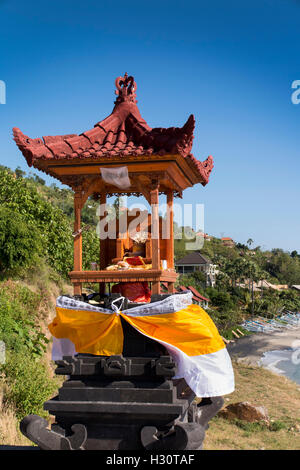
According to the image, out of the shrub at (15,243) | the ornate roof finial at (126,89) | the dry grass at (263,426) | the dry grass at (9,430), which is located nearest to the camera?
the ornate roof finial at (126,89)

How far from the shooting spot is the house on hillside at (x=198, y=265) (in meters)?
65.9

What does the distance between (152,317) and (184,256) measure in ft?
214

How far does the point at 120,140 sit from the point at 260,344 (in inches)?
1867

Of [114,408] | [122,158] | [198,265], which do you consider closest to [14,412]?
[114,408]

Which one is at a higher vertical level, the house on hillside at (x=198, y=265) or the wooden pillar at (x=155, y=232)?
the wooden pillar at (x=155, y=232)

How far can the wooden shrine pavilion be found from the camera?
6422 millimetres

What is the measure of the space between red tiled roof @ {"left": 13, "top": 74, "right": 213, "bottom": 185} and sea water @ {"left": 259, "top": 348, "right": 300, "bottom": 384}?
3132cm

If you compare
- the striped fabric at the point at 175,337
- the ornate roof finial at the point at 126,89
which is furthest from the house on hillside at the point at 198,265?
the striped fabric at the point at 175,337

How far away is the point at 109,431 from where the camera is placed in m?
5.79

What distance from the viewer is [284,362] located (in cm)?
4319

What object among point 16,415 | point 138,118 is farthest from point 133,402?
point 16,415

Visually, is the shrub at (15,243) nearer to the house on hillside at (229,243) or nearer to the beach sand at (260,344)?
the beach sand at (260,344)

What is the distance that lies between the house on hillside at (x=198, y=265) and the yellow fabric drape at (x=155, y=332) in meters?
58.9
